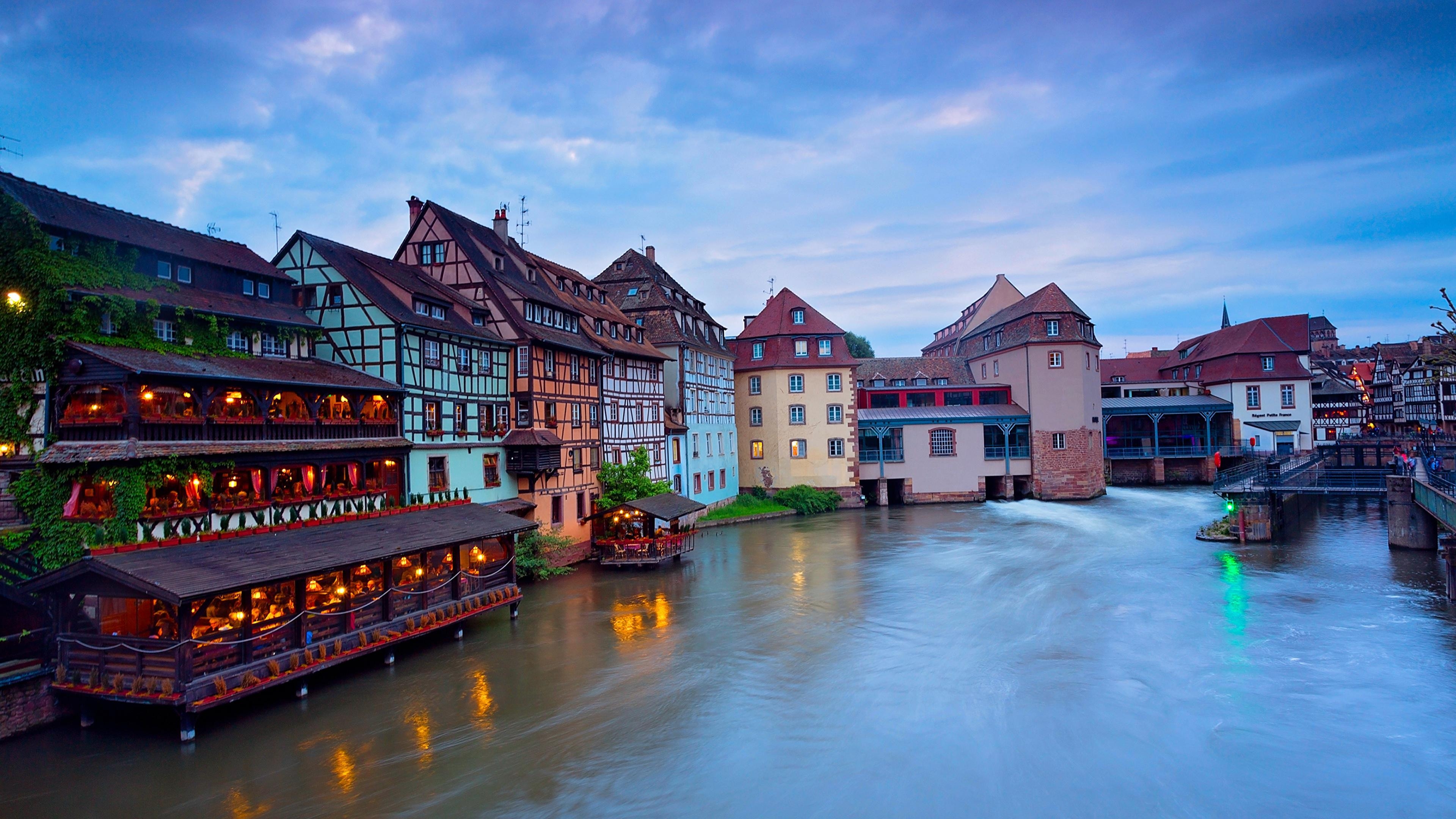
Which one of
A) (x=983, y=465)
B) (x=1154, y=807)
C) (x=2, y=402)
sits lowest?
(x=1154, y=807)

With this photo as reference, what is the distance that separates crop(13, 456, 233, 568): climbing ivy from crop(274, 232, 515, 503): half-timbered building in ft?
23.8

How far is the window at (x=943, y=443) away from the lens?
46.6 metres

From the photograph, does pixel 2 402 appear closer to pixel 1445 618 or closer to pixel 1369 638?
pixel 1369 638

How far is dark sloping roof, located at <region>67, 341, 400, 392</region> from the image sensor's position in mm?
14969

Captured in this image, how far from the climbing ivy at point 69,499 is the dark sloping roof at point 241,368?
1891 millimetres

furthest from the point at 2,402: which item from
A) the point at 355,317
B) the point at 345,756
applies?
the point at 345,756

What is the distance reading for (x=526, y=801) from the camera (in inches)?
449

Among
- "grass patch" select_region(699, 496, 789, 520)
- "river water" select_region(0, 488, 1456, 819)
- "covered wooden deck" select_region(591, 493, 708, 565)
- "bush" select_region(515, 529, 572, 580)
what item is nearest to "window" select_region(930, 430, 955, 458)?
"grass patch" select_region(699, 496, 789, 520)

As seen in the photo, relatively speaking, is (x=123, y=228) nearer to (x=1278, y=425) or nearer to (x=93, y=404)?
(x=93, y=404)

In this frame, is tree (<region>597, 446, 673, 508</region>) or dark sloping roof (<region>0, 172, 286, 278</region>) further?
tree (<region>597, 446, 673, 508</region>)

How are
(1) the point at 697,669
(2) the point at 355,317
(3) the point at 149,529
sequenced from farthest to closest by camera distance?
(2) the point at 355,317, (1) the point at 697,669, (3) the point at 149,529

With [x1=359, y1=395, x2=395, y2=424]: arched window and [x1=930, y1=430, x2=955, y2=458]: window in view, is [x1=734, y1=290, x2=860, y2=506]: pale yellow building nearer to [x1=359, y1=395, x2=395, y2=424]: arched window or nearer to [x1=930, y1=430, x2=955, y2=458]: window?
[x1=930, y1=430, x2=955, y2=458]: window

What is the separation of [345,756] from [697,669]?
6975 mm

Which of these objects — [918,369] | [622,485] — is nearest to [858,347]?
[918,369]
